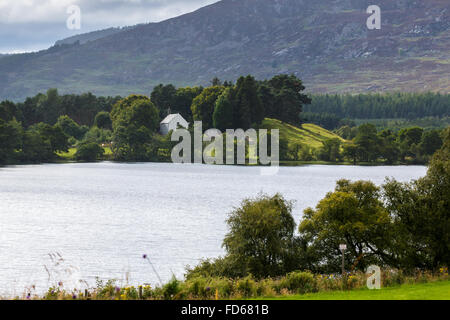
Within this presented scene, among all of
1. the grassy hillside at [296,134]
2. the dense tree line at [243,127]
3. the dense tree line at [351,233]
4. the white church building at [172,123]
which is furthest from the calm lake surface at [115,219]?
the white church building at [172,123]

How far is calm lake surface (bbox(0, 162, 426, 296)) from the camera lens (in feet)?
123

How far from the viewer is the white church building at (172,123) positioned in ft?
544

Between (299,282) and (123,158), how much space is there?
135 m

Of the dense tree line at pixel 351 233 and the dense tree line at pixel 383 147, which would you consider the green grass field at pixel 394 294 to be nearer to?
the dense tree line at pixel 351 233

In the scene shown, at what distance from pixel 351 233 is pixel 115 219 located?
32.9 metres

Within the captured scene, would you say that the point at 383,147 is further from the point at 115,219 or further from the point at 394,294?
the point at 394,294

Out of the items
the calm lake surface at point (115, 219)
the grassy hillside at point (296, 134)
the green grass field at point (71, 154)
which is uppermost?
the grassy hillside at point (296, 134)

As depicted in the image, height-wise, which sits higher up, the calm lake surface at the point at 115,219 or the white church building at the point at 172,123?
the white church building at the point at 172,123

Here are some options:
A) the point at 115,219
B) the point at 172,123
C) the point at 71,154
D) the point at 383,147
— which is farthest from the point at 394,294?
the point at 172,123

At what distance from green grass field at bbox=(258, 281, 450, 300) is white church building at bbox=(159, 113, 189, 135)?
140240 mm

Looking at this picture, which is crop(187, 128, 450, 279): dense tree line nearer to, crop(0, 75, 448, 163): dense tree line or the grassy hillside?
crop(0, 75, 448, 163): dense tree line

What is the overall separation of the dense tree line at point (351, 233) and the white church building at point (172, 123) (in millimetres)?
130491

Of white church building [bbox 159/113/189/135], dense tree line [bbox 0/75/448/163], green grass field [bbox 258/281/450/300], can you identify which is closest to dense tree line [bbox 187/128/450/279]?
green grass field [bbox 258/281/450/300]
